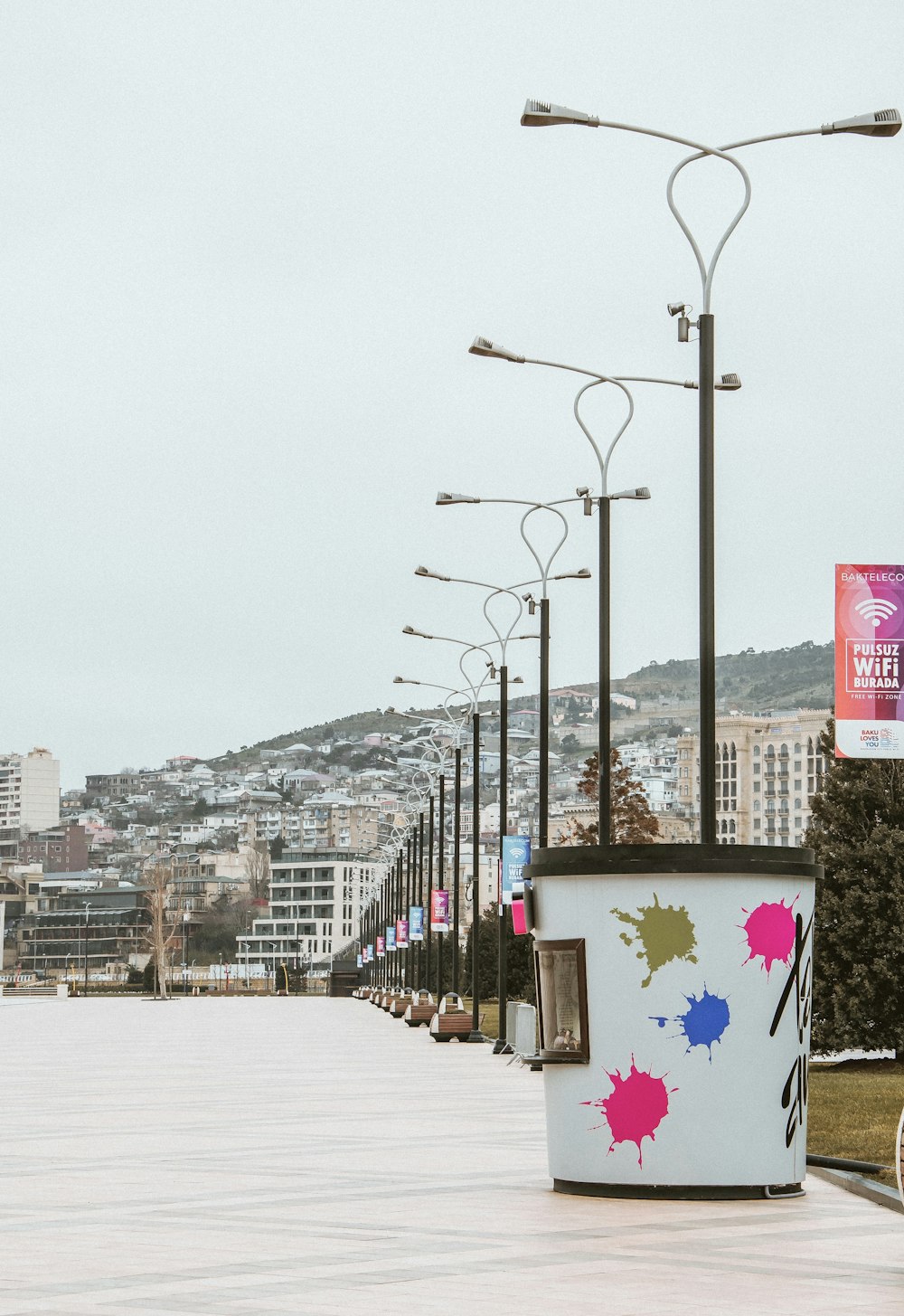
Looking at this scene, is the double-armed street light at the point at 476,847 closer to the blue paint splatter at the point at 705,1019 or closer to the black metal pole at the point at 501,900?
the black metal pole at the point at 501,900

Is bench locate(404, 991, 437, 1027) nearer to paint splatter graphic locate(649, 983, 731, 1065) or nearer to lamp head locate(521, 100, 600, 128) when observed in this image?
lamp head locate(521, 100, 600, 128)

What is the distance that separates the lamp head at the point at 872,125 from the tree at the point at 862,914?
1566 cm

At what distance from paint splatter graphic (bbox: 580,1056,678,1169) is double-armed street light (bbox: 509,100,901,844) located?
186 cm

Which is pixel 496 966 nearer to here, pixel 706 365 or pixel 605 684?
pixel 605 684

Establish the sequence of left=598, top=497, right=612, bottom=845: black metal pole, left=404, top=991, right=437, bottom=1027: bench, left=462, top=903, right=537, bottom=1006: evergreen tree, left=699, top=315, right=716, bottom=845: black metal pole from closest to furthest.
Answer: left=699, top=315, right=716, bottom=845: black metal pole < left=598, top=497, right=612, bottom=845: black metal pole < left=404, top=991, right=437, bottom=1027: bench < left=462, top=903, right=537, bottom=1006: evergreen tree

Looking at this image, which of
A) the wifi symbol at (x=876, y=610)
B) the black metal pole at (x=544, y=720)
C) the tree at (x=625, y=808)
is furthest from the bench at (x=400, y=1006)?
the wifi symbol at (x=876, y=610)

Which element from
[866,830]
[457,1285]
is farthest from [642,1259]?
[866,830]

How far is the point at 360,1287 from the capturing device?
31.7 ft

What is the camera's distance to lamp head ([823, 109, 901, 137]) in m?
18.3

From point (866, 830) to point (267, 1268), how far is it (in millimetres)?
25102

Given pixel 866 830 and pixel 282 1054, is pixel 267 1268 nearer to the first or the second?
pixel 866 830

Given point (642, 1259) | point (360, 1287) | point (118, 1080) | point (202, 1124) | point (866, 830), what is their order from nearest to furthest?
point (360, 1287), point (642, 1259), point (202, 1124), point (118, 1080), point (866, 830)

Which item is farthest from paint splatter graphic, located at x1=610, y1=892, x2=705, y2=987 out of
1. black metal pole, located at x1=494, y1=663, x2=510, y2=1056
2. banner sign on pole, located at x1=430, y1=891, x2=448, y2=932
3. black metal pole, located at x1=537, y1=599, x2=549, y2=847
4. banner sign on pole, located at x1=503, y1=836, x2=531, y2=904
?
banner sign on pole, located at x1=430, y1=891, x2=448, y2=932

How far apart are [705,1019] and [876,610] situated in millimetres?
6839
